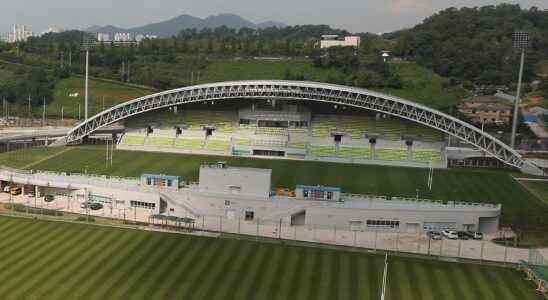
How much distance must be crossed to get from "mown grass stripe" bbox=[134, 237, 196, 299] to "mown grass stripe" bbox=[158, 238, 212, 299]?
435mm

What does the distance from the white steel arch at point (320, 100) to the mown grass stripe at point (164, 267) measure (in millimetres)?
32196

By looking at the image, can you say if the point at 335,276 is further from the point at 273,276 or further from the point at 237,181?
the point at 237,181

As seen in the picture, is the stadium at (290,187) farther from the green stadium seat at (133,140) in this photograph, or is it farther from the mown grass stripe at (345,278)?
the green stadium seat at (133,140)

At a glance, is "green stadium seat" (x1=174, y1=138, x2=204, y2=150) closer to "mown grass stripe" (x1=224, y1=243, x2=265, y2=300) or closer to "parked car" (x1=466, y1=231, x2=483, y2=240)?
"mown grass stripe" (x1=224, y1=243, x2=265, y2=300)

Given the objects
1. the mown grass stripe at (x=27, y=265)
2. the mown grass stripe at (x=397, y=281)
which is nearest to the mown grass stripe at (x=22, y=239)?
the mown grass stripe at (x=27, y=265)

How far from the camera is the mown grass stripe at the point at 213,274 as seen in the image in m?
30.5

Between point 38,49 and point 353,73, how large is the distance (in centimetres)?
8901

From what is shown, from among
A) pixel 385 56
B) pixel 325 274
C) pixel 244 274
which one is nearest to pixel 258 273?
pixel 244 274

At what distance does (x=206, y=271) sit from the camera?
33.2m

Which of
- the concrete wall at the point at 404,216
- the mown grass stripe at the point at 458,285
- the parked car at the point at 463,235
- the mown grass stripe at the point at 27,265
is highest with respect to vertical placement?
the concrete wall at the point at 404,216

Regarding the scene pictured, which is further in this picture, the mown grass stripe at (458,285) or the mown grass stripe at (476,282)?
the mown grass stripe at (476,282)

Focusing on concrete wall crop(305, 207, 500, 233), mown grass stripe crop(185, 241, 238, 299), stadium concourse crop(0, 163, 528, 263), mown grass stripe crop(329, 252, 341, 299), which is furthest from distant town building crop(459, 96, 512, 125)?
mown grass stripe crop(185, 241, 238, 299)

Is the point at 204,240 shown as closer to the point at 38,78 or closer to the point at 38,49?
the point at 38,78

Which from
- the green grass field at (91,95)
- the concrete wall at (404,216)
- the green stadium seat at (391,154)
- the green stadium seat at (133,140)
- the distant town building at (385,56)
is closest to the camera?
the concrete wall at (404,216)
